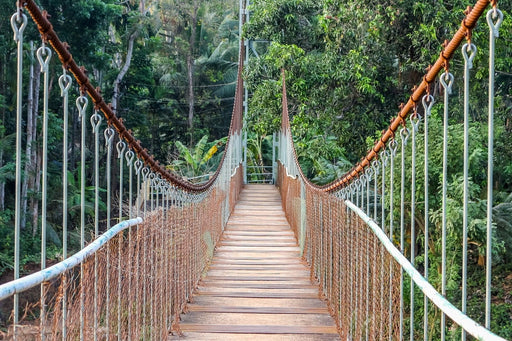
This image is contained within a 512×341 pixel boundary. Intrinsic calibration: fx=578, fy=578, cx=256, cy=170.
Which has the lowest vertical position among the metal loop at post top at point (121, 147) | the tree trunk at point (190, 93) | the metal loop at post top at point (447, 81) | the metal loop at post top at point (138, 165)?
the metal loop at post top at point (138, 165)

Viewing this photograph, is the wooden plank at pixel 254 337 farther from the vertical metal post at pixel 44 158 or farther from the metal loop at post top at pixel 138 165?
the vertical metal post at pixel 44 158

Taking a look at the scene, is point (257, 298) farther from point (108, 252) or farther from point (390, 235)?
point (108, 252)

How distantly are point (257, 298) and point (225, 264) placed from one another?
4.65 ft

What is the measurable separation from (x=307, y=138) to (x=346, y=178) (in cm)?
493

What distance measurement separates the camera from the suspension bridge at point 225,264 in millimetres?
1214

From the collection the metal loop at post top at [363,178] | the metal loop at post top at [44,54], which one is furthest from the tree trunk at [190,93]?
the metal loop at post top at [44,54]

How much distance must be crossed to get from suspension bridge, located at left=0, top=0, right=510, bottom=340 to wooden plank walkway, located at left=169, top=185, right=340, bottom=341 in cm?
1

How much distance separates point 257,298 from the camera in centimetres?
379

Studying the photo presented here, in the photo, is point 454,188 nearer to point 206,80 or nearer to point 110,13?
point 110,13

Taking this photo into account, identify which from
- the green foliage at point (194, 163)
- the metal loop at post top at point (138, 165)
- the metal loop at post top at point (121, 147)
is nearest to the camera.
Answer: the metal loop at post top at point (121, 147)

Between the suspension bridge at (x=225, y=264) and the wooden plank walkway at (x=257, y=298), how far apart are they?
0.01 m

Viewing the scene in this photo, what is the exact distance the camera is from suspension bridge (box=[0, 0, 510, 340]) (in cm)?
121

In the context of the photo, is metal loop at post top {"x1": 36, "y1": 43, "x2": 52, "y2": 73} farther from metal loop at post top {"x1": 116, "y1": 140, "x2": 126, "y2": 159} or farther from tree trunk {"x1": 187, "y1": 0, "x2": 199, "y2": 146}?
tree trunk {"x1": 187, "y1": 0, "x2": 199, "y2": 146}

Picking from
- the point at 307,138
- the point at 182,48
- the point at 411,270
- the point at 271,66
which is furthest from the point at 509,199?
the point at 182,48
